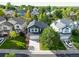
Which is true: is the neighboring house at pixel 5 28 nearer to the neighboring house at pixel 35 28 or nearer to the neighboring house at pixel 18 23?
the neighboring house at pixel 18 23

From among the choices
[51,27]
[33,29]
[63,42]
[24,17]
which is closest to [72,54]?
[63,42]

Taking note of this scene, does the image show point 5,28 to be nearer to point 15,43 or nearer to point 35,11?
point 15,43

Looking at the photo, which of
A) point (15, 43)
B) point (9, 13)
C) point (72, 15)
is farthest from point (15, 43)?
point (72, 15)

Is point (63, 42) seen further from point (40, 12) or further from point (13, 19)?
point (13, 19)

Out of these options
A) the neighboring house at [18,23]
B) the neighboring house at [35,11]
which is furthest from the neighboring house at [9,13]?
the neighboring house at [35,11]

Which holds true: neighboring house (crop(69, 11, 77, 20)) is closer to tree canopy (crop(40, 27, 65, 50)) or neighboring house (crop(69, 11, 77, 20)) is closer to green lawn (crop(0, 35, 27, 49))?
tree canopy (crop(40, 27, 65, 50))
